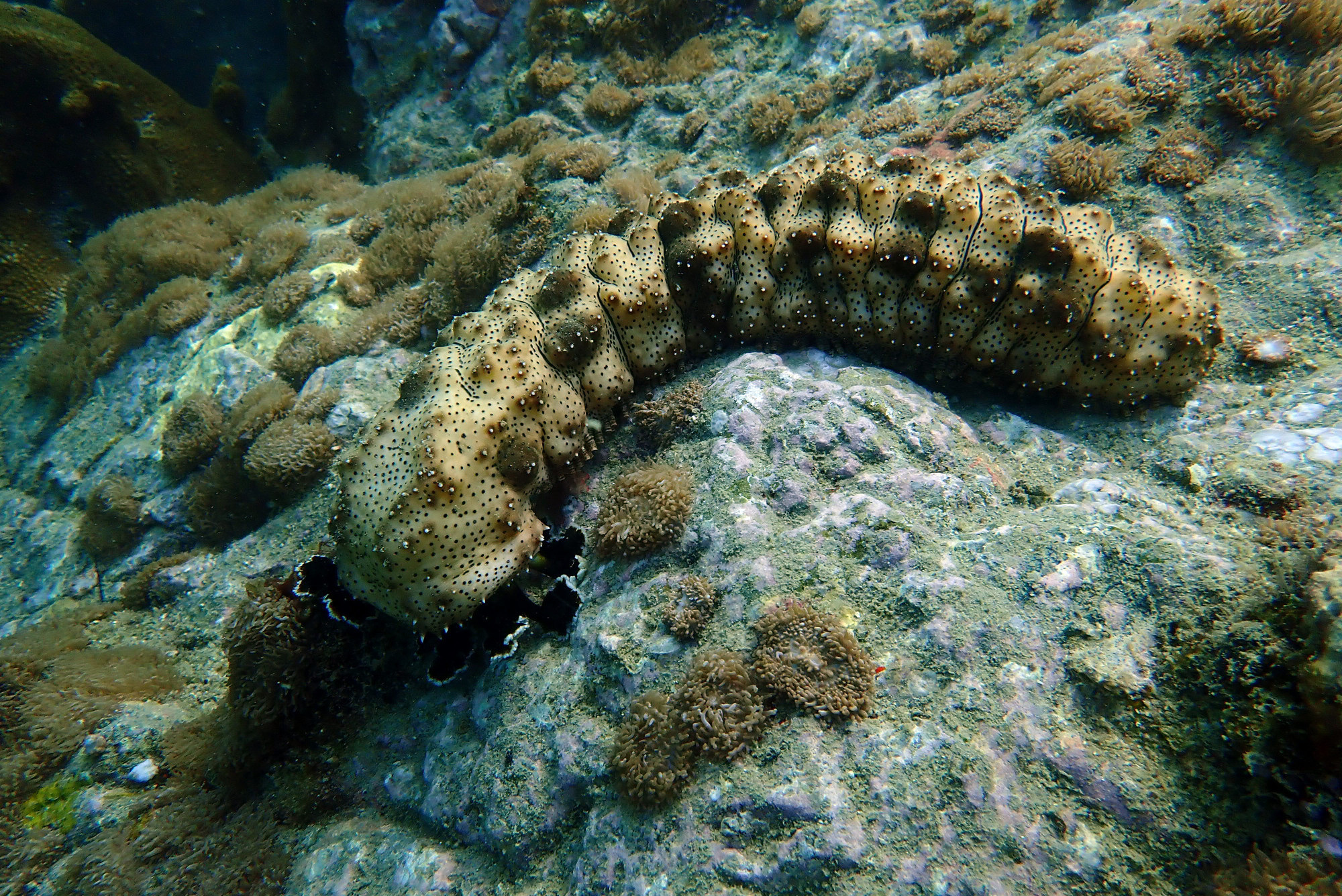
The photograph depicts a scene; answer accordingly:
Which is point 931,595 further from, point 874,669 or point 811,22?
point 811,22

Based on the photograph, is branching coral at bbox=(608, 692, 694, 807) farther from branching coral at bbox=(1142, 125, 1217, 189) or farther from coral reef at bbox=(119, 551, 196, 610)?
branching coral at bbox=(1142, 125, 1217, 189)

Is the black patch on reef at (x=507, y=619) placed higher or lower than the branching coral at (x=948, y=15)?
lower

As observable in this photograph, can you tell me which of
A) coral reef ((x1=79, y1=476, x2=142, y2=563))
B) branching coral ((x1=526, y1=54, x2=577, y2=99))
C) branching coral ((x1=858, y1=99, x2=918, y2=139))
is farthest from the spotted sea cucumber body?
branching coral ((x1=526, y1=54, x2=577, y2=99))

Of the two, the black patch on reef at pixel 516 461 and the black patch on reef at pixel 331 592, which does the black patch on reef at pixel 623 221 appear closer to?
the black patch on reef at pixel 516 461

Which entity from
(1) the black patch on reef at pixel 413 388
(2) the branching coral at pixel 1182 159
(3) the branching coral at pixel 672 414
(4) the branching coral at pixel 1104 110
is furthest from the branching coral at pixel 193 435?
(2) the branching coral at pixel 1182 159

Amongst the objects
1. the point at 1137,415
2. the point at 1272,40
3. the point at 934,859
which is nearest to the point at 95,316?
the point at 934,859
